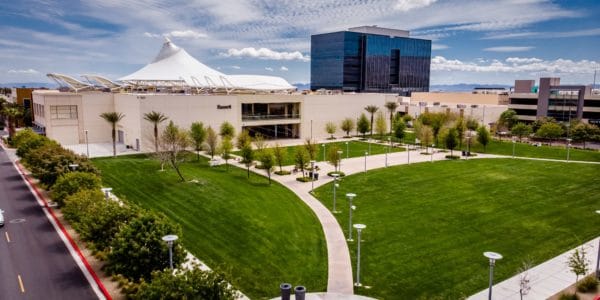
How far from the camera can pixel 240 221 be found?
29.3 metres

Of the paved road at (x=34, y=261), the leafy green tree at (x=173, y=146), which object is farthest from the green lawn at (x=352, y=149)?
the paved road at (x=34, y=261)

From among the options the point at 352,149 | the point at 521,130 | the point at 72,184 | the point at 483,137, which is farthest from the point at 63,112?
the point at 521,130

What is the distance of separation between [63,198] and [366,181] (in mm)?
27679

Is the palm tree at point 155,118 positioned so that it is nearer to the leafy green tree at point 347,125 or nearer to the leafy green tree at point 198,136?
the leafy green tree at point 198,136

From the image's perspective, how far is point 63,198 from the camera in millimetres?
29547

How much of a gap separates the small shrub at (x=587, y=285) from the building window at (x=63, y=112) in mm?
65109

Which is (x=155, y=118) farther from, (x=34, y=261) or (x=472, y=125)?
(x=472, y=125)

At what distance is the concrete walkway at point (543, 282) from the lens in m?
19.8

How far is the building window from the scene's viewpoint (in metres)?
62.1

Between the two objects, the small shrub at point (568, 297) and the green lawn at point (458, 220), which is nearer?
the small shrub at point (568, 297)

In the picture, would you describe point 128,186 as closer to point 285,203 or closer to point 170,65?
point 285,203

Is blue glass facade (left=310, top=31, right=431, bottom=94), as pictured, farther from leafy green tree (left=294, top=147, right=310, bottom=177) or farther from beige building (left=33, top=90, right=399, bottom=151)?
leafy green tree (left=294, top=147, right=310, bottom=177)

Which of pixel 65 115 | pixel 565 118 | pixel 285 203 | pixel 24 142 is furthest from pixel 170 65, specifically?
pixel 565 118

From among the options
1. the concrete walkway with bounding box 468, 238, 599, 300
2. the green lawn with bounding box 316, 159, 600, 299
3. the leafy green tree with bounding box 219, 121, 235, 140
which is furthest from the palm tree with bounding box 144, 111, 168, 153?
the concrete walkway with bounding box 468, 238, 599, 300
